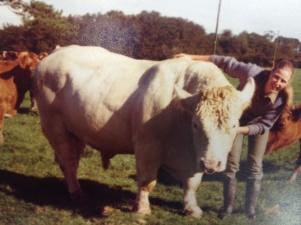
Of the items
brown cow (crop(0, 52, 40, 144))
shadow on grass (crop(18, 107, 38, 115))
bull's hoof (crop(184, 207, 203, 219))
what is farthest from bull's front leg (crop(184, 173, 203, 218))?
shadow on grass (crop(18, 107, 38, 115))

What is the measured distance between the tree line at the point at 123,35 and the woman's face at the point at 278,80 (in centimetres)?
378

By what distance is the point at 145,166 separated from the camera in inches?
201

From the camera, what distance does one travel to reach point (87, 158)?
7848mm

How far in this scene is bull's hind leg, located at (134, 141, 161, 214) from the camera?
5023 mm

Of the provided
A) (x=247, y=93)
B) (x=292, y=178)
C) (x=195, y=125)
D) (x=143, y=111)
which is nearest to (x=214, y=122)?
(x=195, y=125)

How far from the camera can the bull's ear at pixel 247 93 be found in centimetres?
469

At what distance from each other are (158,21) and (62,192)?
31.2 ft

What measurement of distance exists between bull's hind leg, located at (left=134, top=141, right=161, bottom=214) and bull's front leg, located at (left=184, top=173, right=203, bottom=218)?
470mm

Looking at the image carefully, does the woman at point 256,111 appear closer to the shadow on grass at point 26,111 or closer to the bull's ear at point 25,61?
the bull's ear at point 25,61

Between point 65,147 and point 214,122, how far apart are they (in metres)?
2.41

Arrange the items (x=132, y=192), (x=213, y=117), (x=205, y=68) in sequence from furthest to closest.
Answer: (x=132, y=192) → (x=205, y=68) → (x=213, y=117)

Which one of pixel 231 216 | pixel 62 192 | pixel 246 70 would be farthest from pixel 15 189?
pixel 246 70

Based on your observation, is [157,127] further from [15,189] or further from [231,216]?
[15,189]

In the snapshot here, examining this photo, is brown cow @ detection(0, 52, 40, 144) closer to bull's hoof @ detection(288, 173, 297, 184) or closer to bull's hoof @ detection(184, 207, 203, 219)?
bull's hoof @ detection(184, 207, 203, 219)
